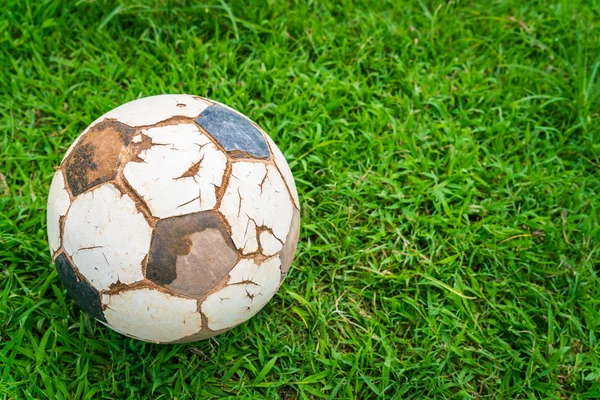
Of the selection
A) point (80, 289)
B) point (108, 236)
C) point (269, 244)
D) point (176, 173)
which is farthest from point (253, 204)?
point (80, 289)

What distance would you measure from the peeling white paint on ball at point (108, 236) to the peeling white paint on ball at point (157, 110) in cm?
25

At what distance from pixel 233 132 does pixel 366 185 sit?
2.80 feet

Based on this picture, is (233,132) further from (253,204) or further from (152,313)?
(152,313)

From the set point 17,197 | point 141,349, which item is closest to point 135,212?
point 141,349

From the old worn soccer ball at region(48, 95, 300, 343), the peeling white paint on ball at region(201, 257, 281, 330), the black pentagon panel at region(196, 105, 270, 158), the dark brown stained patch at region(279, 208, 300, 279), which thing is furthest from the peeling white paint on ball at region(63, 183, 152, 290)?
the dark brown stained patch at region(279, 208, 300, 279)

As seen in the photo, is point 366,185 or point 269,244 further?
point 366,185

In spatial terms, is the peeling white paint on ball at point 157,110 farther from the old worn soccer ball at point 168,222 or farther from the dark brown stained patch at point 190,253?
the dark brown stained patch at point 190,253

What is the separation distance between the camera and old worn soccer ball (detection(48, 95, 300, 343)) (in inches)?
62.1

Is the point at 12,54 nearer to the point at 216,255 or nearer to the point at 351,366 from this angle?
the point at 216,255

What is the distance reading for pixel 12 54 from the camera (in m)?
2.64

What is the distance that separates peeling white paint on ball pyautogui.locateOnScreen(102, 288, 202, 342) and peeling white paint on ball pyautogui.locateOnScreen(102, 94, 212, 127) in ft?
1.72

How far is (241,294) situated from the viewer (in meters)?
1.71

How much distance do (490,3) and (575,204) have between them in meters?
1.25

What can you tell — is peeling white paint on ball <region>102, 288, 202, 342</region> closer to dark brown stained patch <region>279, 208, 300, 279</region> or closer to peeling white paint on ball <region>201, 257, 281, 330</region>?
peeling white paint on ball <region>201, 257, 281, 330</region>
